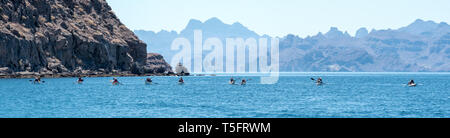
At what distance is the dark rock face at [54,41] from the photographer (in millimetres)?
150375

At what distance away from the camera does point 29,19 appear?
541ft

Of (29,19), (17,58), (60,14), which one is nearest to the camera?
(17,58)

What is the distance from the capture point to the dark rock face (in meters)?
150

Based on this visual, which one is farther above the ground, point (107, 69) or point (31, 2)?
point (31, 2)

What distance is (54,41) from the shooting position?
168m

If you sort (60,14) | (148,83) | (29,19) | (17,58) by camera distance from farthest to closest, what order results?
(60,14) < (29,19) < (17,58) < (148,83)
